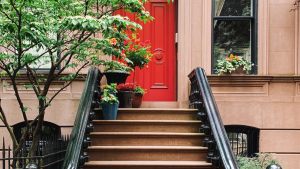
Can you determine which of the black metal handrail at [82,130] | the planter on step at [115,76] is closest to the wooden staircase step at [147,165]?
the black metal handrail at [82,130]

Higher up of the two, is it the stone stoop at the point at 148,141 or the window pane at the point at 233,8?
the window pane at the point at 233,8

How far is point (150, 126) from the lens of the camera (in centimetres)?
533

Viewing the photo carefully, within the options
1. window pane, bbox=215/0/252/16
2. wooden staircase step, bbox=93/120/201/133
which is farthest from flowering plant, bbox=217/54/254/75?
wooden staircase step, bbox=93/120/201/133

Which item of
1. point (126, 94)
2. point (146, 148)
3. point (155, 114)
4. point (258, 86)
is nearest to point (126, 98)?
point (126, 94)

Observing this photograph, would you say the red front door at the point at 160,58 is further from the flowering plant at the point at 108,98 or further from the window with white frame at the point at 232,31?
the flowering plant at the point at 108,98

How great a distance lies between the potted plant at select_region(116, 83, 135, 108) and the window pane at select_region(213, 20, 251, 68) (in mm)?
2367

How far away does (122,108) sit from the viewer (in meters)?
5.78

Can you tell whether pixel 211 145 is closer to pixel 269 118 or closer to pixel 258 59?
pixel 269 118

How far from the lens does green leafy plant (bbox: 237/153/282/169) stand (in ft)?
17.4

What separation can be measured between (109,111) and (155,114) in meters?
0.94

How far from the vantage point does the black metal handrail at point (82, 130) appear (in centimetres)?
374

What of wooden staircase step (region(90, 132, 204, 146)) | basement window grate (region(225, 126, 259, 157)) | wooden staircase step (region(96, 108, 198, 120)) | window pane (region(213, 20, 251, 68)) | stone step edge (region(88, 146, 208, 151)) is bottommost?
basement window grate (region(225, 126, 259, 157))

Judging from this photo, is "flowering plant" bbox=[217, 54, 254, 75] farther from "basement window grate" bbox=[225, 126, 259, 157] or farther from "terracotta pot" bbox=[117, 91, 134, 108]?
"terracotta pot" bbox=[117, 91, 134, 108]

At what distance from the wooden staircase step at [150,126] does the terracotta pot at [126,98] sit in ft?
2.21
